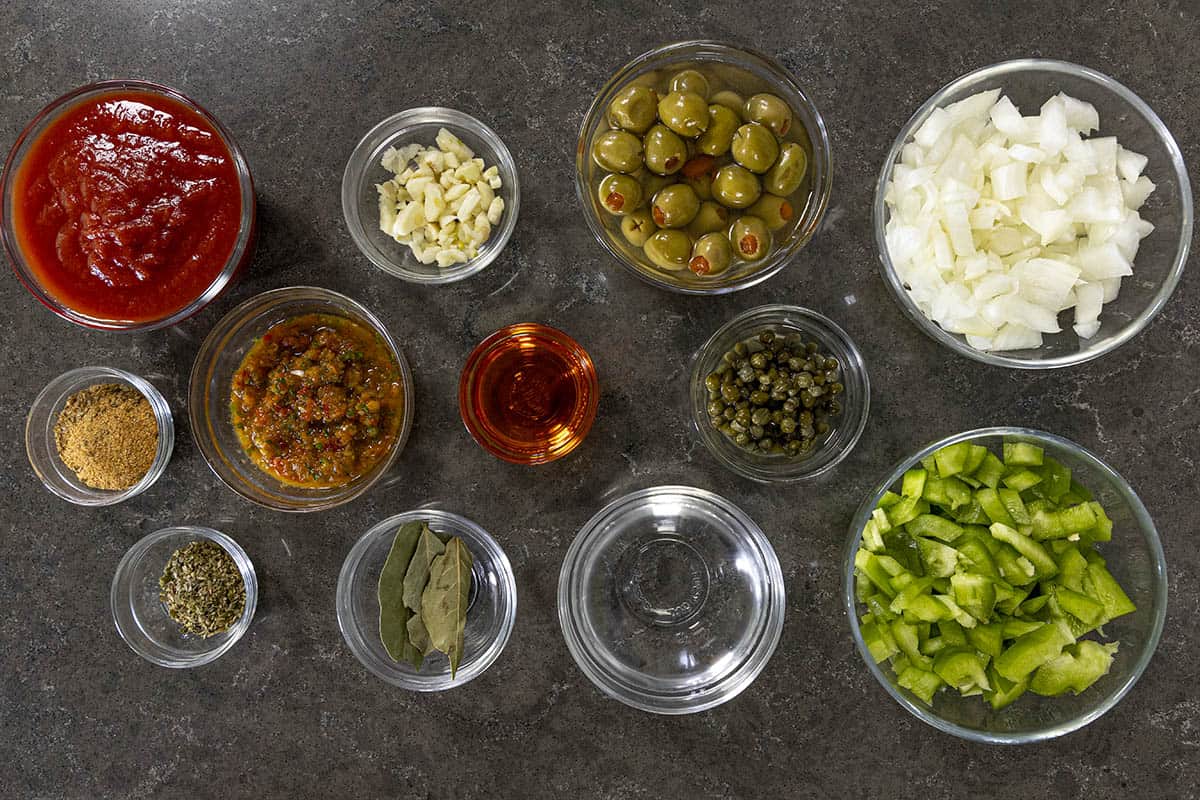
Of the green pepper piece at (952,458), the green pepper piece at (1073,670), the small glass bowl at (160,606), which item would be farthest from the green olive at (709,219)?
the small glass bowl at (160,606)

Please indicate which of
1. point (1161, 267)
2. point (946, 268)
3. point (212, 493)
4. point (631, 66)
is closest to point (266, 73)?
point (631, 66)

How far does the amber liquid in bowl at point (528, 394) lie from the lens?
193 cm

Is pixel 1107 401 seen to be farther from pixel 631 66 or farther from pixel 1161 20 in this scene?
pixel 631 66

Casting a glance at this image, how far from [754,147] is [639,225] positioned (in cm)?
31

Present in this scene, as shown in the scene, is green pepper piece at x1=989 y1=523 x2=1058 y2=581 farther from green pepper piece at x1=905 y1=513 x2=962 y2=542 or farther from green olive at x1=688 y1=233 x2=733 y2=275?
green olive at x1=688 y1=233 x2=733 y2=275

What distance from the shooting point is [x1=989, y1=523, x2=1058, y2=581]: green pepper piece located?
1727mm

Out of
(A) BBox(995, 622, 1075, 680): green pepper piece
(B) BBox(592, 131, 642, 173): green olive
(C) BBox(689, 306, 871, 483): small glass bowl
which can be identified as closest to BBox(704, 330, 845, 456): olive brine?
(C) BBox(689, 306, 871, 483): small glass bowl

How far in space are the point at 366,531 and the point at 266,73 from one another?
4.11 feet

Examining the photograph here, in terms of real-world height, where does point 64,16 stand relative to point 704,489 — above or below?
above

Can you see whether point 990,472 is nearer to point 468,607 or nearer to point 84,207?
point 468,607

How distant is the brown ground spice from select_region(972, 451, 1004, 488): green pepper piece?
2095mm

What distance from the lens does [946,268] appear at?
1.73 meters

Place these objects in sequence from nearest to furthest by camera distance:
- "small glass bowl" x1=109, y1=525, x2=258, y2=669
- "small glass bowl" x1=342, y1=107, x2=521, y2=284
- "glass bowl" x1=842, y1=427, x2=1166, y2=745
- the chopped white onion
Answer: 1. the chopped white onion
2. "glass bowl" x1=842, y1=427, x2=1166, y2=745
3. "small glass bowl" x1=342, y1=107, x2=521, y2=284
4. "small glass bowl" x1=109, y1=525, x2=258, y2=669

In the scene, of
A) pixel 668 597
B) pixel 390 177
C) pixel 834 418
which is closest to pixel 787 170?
pixel 834 418
